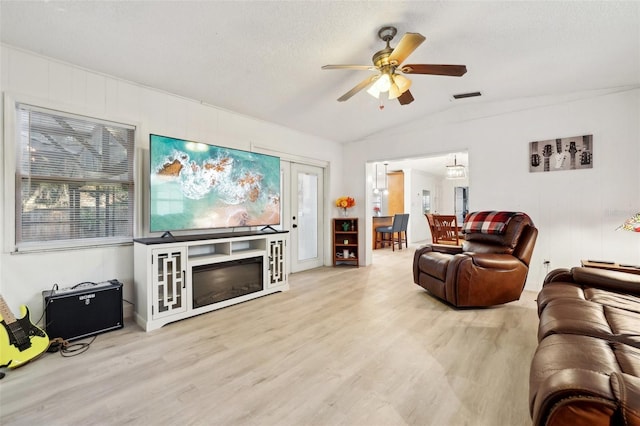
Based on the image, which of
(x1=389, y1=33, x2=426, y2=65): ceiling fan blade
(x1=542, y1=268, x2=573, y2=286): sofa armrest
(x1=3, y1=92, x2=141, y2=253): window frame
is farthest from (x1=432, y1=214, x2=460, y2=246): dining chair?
(x1=3, y1=92, x2=141, y2=253): window frame

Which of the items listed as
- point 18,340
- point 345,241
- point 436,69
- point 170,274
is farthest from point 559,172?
point 18,340

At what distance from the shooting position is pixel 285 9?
2.12 metres

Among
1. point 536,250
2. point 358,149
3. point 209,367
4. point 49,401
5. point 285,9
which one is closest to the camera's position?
point 49,401

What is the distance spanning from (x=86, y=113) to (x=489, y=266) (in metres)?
4.28

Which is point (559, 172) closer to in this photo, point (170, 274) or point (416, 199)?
point (170, 274)

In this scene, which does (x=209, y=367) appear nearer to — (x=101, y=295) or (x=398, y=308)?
(x=101, y=295)

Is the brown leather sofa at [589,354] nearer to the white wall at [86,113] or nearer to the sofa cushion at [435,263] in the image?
the sofa cushion at [435,263]

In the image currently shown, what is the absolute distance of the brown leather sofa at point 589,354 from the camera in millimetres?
811

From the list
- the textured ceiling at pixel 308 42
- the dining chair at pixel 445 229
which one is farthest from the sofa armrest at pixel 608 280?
the dining chair at pixel 445 229

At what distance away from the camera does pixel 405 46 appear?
2.06 meters

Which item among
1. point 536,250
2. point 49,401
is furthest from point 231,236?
point 536,250

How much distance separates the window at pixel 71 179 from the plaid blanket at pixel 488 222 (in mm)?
4056

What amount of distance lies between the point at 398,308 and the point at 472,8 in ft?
9.42

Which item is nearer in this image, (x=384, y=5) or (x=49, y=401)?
(x=49, y=401)
